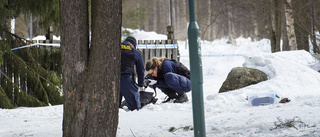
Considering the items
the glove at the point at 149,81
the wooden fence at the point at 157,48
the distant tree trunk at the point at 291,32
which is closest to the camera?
the glove at the point at 149,81

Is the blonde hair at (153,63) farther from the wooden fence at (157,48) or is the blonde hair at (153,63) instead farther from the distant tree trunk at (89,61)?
the wooden fence at (157,48)

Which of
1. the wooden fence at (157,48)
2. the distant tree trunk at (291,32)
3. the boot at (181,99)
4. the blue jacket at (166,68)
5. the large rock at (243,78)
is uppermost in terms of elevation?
the distant tree trunk at (291,32)

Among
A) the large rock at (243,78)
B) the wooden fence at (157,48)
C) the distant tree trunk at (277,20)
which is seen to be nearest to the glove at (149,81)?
the large rock at (243,78)

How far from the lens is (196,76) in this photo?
3033 mm

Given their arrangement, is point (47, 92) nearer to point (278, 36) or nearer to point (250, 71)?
point (250, 71)

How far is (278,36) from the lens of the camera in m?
15.8

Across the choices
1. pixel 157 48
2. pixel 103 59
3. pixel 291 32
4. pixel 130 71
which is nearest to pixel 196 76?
pixel 103 59

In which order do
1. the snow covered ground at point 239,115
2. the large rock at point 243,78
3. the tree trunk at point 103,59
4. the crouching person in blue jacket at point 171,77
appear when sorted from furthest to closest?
1. the large rock at point 243,78
2. the crouching person in blue jacket at point 171,77
3. the snow covered ground at point 239,115
4. the tree trunk at point 103,59

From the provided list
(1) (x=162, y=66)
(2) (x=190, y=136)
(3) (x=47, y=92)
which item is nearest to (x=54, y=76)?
(3) (x=47, y=92)

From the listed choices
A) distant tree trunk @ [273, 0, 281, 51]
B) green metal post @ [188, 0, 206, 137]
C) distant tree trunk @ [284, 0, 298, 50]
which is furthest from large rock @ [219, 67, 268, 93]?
distant tree trunk @ [273, 0, 281, 51]

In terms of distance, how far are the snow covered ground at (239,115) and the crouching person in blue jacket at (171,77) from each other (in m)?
0.50

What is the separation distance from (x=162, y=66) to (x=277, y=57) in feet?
10.9

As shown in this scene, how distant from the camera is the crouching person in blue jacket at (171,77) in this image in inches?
282

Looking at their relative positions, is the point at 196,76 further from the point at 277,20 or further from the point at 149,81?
the point at 277,20
